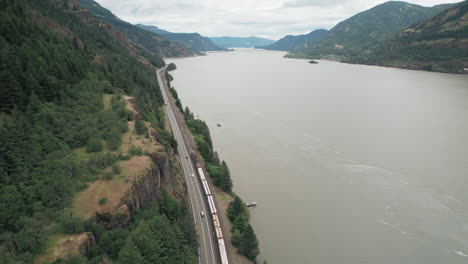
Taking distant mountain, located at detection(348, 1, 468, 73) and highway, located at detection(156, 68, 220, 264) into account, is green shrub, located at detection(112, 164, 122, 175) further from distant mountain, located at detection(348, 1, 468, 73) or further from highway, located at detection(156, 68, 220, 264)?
distant mountain, located at detection(348, 1, 468, 73)

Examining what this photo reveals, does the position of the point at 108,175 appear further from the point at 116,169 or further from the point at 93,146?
the point at 93,146

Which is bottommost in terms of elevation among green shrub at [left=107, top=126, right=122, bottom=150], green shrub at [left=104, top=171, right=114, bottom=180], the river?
the river

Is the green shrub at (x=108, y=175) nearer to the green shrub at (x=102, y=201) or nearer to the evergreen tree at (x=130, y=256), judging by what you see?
the green shrub at (x=102, y=201)

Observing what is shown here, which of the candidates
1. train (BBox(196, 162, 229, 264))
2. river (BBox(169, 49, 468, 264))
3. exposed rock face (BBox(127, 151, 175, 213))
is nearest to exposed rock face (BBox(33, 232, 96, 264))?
exposed rock face (BBox(127, 151, 175, 213))

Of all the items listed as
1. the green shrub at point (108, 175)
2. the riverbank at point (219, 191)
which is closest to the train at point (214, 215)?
the riverbank at point (219, 191)

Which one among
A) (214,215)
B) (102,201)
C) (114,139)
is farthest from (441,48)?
(102,201)
